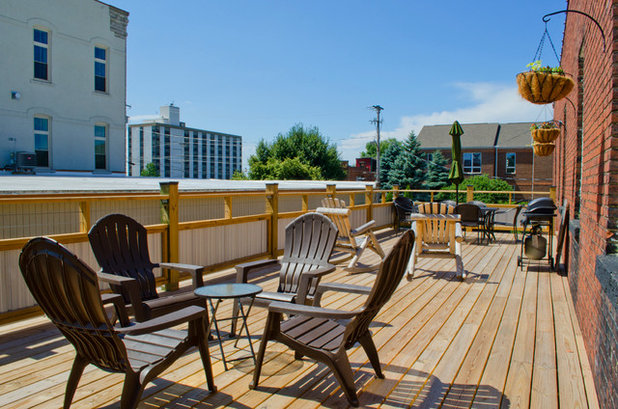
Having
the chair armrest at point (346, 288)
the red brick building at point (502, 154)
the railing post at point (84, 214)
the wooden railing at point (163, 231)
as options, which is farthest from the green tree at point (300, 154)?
the chair armrest at point (346, 288)

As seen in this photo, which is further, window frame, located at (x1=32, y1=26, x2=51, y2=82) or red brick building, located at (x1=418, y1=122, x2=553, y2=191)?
red brick building, located at (x1=418, y1=122, x2=553, y2=191)

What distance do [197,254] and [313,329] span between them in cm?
325

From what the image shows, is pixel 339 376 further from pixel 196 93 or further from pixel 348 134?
pixel 348 134

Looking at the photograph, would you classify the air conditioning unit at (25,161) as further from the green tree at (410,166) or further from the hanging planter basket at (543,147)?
the green tree at (410,166)

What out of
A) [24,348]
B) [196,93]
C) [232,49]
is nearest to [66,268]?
[24,348]

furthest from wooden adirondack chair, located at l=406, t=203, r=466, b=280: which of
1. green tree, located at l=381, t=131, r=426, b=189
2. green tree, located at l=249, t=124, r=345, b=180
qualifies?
green tree, located at l=249, t=124, r=345, b=180

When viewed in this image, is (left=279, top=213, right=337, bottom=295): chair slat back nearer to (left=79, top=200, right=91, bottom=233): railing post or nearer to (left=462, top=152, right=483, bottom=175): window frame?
(left=79, top=200, right=91, bottom=233): railing post

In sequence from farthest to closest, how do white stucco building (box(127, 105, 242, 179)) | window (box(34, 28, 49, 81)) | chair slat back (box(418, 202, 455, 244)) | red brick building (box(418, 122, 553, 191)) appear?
white stucco building (box(127, 105, 242, 179))
red brick building (box(418, 122, 553, 191))
window (box(34, 28, 49, 81))
chair slat back (box(418, 202, 455, 244))

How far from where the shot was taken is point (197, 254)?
5.86m

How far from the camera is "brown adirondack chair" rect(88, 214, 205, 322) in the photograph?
3.30m

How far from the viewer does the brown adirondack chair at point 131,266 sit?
3305 millimetres

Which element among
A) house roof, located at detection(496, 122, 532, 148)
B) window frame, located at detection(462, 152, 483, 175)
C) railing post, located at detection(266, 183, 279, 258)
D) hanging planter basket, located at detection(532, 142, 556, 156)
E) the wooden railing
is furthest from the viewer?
window frame, located at detection(462, 152, 483, 175)

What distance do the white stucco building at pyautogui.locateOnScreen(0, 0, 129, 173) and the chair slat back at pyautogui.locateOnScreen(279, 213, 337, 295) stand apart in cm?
1410

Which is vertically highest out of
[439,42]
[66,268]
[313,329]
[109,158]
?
[439,42]
